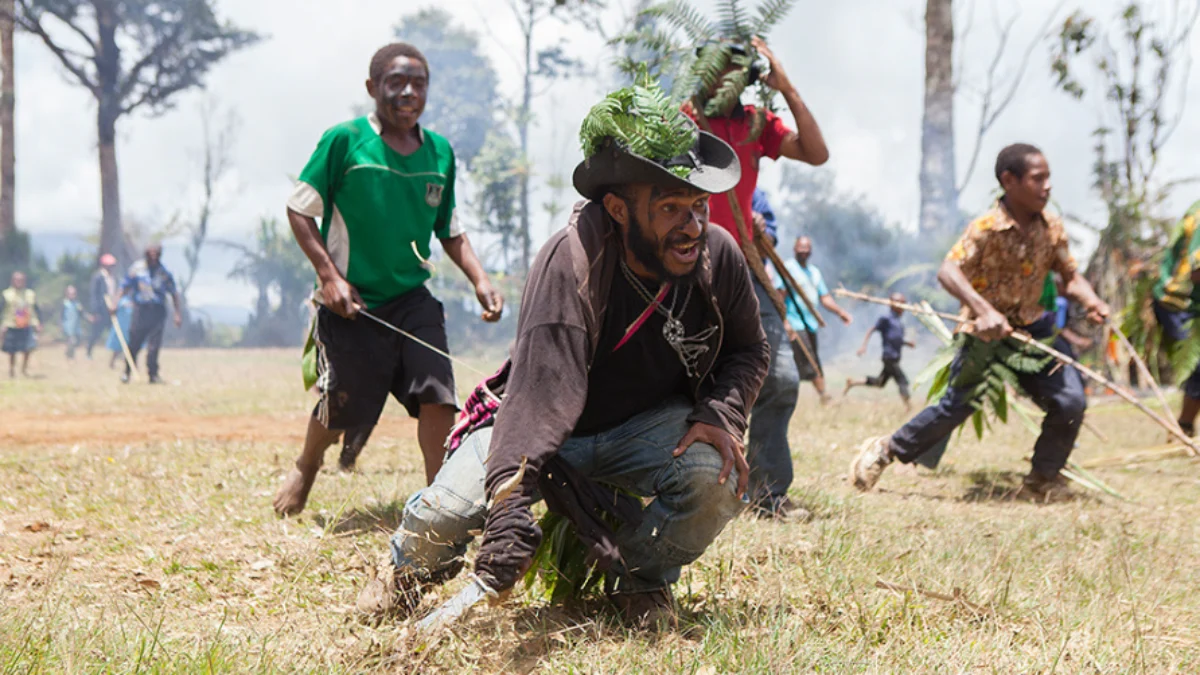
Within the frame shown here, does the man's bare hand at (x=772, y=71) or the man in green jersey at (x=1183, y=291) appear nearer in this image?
the man's bare hand at (x=772, y=71)

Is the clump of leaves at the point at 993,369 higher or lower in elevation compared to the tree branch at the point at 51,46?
lower

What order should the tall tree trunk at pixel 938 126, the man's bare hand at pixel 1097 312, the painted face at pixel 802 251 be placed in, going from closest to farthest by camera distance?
the man's bare hand at pixel 1097 312 < the painted face at pixel 802 251 < the tall tree trunk at pixel 938 126

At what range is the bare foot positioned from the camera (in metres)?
4.98

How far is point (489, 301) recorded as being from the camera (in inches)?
186

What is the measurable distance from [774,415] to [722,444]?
6.78 ft

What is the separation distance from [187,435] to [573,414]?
6.34 m

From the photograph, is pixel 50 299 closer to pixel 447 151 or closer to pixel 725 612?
pixel 447 151

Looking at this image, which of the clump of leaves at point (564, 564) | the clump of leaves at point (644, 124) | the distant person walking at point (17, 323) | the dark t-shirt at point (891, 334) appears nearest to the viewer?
the clump of leaves at point (644, 124)

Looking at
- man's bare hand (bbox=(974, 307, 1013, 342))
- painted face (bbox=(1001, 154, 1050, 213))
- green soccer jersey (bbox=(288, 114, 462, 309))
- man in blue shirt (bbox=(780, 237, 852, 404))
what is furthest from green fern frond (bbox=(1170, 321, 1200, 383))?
green soccer jersey (bbox=(288, 114, 462, 309))

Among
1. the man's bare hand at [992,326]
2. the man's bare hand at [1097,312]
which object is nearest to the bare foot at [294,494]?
the man's bare hand at [992,326]

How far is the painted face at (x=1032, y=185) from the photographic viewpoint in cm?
593

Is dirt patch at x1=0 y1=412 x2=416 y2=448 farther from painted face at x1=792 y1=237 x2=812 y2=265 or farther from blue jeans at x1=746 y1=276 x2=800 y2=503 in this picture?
painted face at x1=792 y1=237 x2=812 y2=265

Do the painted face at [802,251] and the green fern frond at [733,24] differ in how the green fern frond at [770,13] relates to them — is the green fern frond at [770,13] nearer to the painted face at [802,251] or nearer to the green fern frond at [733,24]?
the green fern frond at [733,24]

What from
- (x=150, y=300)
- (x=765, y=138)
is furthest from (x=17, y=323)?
(x=765, y=138)
